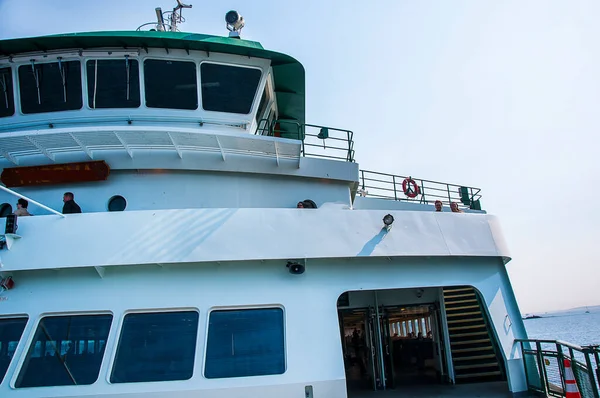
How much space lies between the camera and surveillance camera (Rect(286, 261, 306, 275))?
6.32 metres

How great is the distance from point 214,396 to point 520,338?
478cm

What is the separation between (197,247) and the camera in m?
6.11

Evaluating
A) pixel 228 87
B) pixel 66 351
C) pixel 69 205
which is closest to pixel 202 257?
pixel 66 351

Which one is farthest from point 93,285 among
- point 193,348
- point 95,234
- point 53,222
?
point 193,348

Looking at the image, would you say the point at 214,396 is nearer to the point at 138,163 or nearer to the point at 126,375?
the point at 126,375

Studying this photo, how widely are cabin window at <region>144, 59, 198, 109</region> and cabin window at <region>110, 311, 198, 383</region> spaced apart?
4391mm

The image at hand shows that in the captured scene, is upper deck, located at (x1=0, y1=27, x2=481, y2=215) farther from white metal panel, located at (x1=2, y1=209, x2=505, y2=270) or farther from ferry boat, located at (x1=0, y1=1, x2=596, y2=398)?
white metal panel, located at (x1=2, y1=209, x2=505, y2=270)

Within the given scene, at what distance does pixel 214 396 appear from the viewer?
5391mm

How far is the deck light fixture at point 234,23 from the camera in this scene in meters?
9.72

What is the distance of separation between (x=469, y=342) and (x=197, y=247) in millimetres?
7090

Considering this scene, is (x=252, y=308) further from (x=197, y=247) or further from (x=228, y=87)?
(x=228, y=87)

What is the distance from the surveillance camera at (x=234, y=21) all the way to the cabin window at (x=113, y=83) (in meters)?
2.39

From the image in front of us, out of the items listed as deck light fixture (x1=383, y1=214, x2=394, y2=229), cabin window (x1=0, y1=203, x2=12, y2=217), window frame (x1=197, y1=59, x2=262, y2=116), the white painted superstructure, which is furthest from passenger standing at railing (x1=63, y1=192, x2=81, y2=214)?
deck light fixture (x1=383, y1=214, x2=394, y2=229)

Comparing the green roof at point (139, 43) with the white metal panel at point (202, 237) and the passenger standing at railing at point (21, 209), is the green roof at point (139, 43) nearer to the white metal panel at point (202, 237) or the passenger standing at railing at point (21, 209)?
the passenger standing at railing at point (21, 209)
